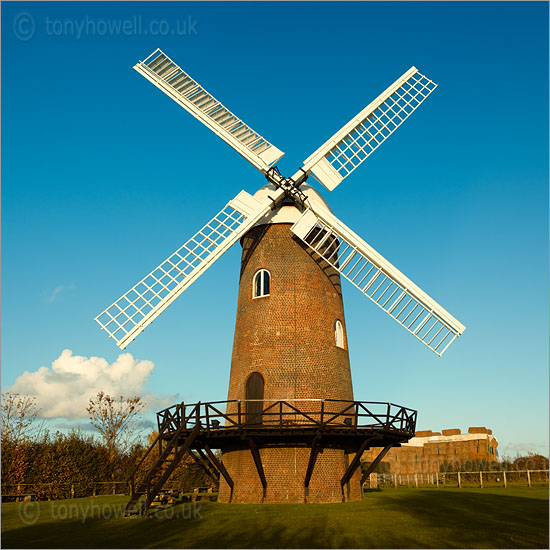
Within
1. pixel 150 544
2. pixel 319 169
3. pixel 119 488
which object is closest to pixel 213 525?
pixel 150 544

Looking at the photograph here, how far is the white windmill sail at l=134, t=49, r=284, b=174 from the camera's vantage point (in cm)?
1892

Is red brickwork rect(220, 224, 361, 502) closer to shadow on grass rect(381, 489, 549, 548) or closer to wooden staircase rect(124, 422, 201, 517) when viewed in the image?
wooden staircase rect(124, 422, 201, 517)

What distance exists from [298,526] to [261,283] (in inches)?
309

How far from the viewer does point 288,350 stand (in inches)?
674

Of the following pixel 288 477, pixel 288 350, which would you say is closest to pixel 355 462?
pixel 288 477

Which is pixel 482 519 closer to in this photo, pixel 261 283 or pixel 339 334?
pixel 339 334

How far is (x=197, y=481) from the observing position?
1089 inches

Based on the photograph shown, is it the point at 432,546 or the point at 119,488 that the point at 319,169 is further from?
the point at 119,488

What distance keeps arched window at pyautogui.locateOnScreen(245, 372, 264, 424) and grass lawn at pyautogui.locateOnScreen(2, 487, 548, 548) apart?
2.41 m

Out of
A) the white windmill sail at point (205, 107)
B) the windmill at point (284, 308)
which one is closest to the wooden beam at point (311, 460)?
the windmill at point (284, 308)

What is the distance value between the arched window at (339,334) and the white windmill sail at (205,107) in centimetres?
578

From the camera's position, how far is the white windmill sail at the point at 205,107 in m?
18.9

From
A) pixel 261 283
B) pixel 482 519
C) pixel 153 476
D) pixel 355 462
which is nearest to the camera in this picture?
pixel 482 519

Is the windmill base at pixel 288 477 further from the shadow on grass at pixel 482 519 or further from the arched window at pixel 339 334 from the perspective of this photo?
the arched window at pixel 339 334
